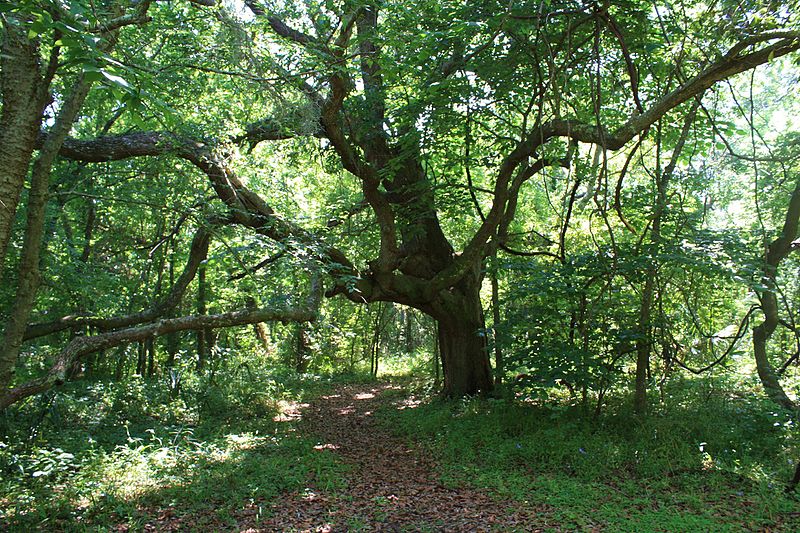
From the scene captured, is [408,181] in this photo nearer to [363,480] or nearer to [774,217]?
[363,480]

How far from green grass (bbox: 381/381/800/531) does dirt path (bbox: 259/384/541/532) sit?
0.99ft

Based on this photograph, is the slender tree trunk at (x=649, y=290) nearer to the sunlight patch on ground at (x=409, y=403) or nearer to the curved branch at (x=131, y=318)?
the sunlight patch on ground at (x=409, y=403)

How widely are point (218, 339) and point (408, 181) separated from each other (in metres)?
9.80

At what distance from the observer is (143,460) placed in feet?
17.9

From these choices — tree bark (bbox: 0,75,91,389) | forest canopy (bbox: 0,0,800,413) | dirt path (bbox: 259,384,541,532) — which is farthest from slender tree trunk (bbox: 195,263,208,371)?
tree bark (bbox: 0,75,91,389)

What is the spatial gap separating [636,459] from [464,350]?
12.2 feet

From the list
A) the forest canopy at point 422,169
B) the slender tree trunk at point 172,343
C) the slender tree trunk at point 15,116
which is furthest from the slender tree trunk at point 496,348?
the slender tree trunk at point 172,343

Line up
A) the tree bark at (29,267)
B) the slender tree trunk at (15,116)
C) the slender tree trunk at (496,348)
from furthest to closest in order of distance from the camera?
the slender tree trunk at (496,348) < the tree bark at (29,267) < the slender tree trunk at (15,116)

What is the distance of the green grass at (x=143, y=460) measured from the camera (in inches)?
173

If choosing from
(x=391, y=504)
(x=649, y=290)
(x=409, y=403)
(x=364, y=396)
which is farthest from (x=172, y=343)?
(x=649, y=290)

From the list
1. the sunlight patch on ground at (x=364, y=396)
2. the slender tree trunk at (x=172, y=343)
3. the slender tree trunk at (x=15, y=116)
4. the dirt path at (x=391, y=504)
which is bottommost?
the dirt path at (x=391, y=504)

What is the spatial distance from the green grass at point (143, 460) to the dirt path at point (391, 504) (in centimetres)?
32

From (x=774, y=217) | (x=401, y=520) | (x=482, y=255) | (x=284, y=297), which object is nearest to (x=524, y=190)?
(x=482, y=255)

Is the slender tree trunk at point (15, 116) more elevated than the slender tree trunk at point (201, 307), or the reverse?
the slender tree trunk at point (15, 116)
